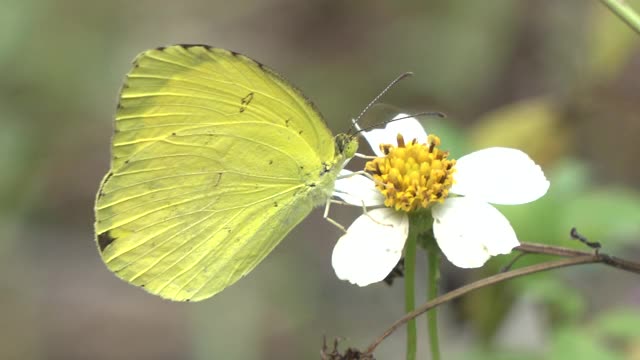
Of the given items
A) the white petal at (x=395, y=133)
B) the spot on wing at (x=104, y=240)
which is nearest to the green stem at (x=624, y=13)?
the white petal at (x=395, y=133)

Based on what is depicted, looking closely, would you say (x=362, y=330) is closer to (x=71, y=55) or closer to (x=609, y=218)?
(x=609, y=218)

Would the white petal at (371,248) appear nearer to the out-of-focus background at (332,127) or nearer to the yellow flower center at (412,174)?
the yellow flower center at (412,174)

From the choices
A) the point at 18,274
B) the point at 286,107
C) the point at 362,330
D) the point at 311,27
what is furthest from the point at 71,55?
the point at 286,107

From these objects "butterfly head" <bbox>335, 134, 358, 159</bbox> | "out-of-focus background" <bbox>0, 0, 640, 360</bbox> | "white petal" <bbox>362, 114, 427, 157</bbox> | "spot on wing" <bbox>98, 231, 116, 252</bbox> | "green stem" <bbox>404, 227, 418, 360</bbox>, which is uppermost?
"out-of-focus background" <bbox>0, 0, 640, 360</bbox>

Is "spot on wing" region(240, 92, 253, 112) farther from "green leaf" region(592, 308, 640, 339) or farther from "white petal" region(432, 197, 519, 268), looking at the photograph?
"green leaf" region(592, 308, 640, 339)

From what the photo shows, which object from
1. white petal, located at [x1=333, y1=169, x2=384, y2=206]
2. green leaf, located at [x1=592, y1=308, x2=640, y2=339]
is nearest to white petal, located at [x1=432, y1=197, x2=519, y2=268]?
white petal, located at [x1=333, y1=169, x2=384, y2=206]

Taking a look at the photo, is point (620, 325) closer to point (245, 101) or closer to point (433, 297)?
point (433, 297)

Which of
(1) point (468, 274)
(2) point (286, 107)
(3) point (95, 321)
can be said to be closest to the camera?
(2) point (286, 107)

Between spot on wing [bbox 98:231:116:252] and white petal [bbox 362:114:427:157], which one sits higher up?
white petal [bbox 362:114:427:157]
